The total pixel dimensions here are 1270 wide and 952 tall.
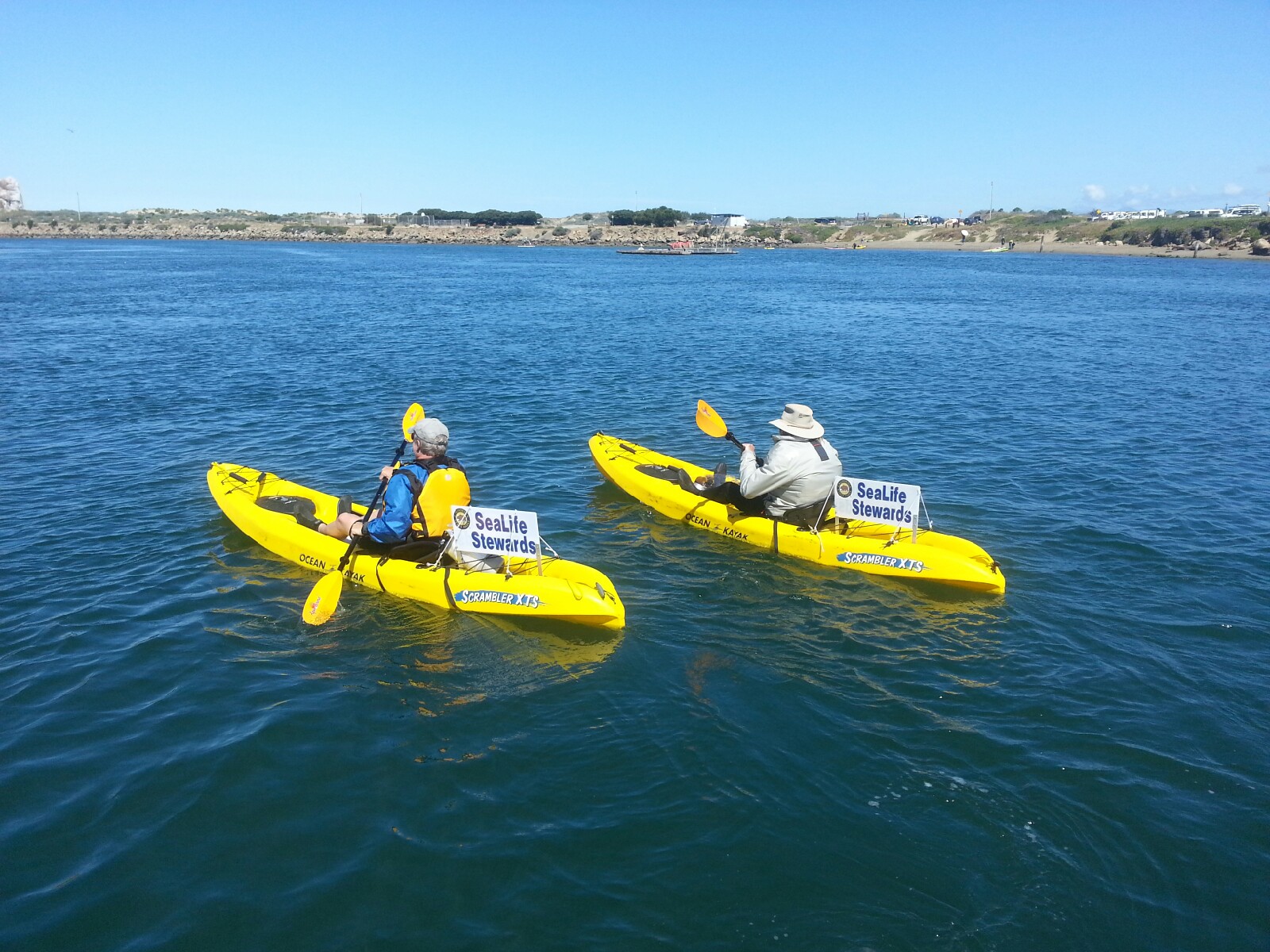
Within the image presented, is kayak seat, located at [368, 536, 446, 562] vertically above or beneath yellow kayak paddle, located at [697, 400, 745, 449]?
beneath

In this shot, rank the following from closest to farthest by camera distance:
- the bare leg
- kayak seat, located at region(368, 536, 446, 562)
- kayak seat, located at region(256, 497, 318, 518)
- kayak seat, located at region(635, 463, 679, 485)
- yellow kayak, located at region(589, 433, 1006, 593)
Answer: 1. kayak seat, located at region(368, 536, 446, 562)
2. yellow kayak, located at region(589, 433, 1006, 593)
3. the bare leg
4. kayak seat, located at region(256, 497, 318, 518)
5. kayak seat, located at region(635, 463, 679, 485)

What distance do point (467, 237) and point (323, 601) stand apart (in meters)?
156

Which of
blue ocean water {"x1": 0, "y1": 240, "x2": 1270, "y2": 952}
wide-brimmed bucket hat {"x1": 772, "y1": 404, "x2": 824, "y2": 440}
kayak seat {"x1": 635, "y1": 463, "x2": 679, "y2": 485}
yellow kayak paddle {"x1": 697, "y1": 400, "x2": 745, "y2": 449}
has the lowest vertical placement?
blue ocean water {"x1": 0, "y1": 240, "x2": 1270, "y2": 952}

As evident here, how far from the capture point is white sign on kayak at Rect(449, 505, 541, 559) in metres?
8.77

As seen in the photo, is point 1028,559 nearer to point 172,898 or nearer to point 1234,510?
point 1234,510

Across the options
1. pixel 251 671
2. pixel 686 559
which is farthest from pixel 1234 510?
pixel 251 671

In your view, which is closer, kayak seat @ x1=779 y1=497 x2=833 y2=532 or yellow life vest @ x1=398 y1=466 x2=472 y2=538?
yellow life vest @ x1=398 y1=466 x2=472 y2=538

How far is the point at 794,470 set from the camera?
10.4 m

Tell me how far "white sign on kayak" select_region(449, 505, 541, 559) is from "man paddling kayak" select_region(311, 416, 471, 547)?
26 cm

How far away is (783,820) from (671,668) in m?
2.27

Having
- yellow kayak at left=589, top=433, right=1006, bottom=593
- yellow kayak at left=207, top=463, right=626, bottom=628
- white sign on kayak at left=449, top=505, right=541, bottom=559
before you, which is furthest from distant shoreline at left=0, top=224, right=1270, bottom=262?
white sign on kayak at left=449, top=505, right=541, bottom=559

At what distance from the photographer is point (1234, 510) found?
12.6 metres

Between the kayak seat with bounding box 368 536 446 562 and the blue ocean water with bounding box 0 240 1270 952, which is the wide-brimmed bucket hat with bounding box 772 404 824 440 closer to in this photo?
the blue ocean water with bounding box 0 240 1270 952

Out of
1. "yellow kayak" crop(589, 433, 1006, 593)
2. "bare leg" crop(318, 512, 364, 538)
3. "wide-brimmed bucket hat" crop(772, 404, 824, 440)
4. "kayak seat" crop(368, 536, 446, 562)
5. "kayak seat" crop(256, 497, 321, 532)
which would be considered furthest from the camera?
"kayak seat" crop(256, 497, 321, 532)
